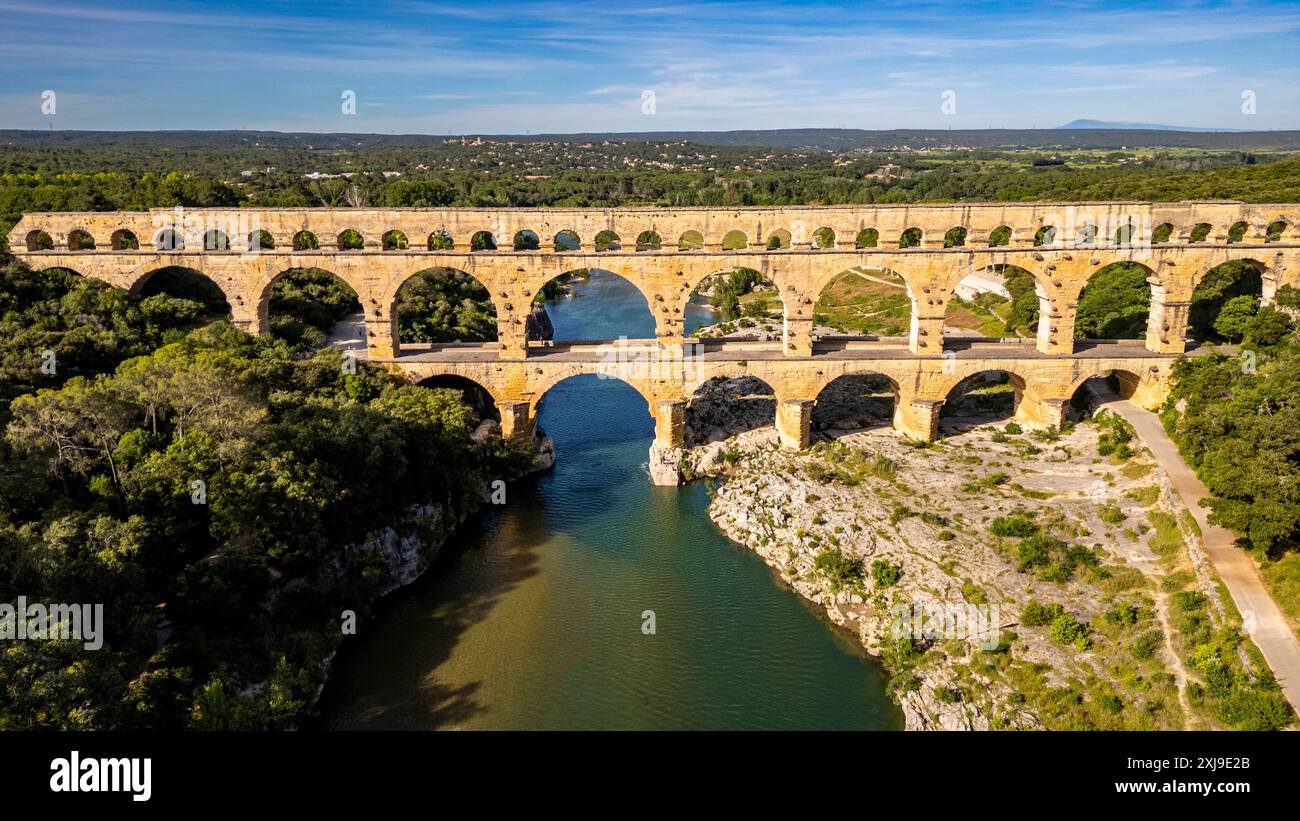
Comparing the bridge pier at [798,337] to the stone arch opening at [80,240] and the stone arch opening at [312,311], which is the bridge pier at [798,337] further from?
the stone arch opening at [80,240]

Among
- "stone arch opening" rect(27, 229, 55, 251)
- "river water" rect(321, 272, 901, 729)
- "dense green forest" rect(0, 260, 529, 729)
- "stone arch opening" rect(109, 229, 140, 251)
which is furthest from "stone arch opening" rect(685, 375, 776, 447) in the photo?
"stone arch opening" rect(27, 229, 55, 251)

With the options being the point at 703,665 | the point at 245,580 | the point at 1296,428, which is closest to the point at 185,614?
the point at 245,580

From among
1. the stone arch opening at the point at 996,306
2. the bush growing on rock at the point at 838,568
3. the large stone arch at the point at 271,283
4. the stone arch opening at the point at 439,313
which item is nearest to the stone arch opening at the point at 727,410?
the stone arch opening at the point at 439,313

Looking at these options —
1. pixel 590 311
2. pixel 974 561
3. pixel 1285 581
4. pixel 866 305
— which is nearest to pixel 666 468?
pixel 974 561

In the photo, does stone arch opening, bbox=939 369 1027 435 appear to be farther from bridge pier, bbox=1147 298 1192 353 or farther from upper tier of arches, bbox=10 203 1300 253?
upper tier of arches, bbox=10 203 1300 253

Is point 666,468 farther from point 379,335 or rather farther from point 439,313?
point 439,313
